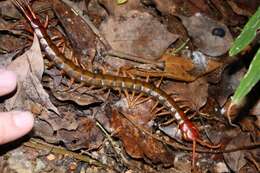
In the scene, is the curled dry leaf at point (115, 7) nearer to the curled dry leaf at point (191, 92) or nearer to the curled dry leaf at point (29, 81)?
the curled dry leaf at point (191, 92)

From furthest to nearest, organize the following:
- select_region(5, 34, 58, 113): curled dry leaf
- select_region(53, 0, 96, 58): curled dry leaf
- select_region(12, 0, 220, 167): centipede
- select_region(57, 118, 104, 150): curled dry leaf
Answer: select_region(53, 0, 96, 58): curled dry leaf → select_region(12, 0, 220, 167): centipede → select_region(57, 118, 104, 150): curled dry leaf → select_region(5, 34, 58, 113): curled dry leaf

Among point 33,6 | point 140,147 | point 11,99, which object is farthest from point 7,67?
point 140,147

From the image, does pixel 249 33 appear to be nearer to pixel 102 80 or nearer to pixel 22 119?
pixel 102 80

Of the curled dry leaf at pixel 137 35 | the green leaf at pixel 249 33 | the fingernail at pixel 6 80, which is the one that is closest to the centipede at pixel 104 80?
the curled dry leaf at pixel 137 35

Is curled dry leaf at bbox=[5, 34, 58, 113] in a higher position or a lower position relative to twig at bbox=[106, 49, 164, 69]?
higher

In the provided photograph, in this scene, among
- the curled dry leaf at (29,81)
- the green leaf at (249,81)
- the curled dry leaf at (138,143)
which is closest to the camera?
the green leaf at (249,81)

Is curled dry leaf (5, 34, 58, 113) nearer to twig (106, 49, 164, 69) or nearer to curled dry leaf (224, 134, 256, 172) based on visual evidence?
twig (106, 49, 164, 69)

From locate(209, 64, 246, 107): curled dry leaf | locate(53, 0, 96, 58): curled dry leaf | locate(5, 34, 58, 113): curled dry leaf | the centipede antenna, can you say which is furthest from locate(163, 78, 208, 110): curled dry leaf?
the centipede antenna
